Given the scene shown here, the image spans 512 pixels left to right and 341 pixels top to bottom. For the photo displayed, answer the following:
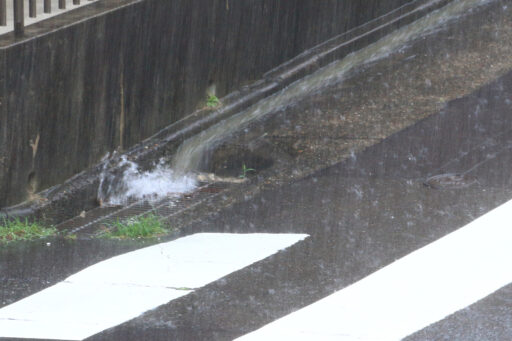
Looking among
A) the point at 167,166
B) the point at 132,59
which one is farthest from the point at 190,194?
the point at 132,59

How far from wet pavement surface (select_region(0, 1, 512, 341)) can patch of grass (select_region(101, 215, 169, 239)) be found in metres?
0.15

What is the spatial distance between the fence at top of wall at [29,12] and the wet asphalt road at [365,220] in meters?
2.13

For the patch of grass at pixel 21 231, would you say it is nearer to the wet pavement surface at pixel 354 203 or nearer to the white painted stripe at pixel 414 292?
the wet pavement surface at pixel 354 203

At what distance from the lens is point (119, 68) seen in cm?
789

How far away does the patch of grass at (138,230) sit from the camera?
6504 mm

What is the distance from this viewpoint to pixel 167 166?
26.6 feet

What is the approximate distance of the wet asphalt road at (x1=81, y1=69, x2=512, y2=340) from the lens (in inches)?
192

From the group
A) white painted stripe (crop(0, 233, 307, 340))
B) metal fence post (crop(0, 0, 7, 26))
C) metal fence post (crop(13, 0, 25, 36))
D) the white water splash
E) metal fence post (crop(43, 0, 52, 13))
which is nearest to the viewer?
white painted stripe (crop(0, 233, 307, 340))

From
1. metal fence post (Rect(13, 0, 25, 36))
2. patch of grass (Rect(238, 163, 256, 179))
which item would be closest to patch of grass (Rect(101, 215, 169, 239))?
patch of grass (Rect(238, 163, 256, 179))

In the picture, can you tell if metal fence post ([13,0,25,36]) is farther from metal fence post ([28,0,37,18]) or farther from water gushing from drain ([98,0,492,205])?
water gushing from drain ([98,0,492,205])

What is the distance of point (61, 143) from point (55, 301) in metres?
2.36

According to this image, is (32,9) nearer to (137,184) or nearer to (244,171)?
(137,184)

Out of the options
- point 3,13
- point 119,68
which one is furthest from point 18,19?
point 119,68

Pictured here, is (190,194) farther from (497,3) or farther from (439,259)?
(497,3)
